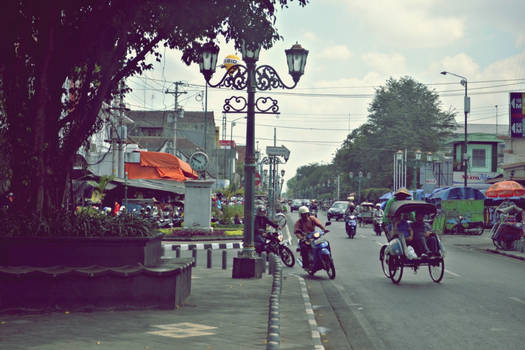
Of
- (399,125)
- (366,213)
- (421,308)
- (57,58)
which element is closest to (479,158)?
(399,125)

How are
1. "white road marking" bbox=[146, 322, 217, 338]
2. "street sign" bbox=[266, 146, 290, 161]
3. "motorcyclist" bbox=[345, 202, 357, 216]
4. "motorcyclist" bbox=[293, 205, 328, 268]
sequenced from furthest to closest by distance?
"motorcyclist" bbox=[345, 202, 357, 216] → "street sign" bbox=[266, 146, 290, 161] → "motorcyclist" bbox=[293, 205, 328, 268] → "white road marking" bbox=[146, 322, 217, 338]

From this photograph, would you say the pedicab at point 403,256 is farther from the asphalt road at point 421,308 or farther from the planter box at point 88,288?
the planter box at point 88,288

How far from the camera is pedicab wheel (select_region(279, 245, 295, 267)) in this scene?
773 inches

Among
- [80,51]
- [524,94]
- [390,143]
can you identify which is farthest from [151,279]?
[390,143]

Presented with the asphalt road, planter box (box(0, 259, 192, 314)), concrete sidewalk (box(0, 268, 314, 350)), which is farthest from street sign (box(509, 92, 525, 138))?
planter box (box(0, 259, 192, 314))

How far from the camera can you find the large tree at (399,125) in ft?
277

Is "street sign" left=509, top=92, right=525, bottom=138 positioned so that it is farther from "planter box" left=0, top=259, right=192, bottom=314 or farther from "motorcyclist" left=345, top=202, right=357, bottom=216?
"planter box" left=0, top=259, right=192, bottom=314

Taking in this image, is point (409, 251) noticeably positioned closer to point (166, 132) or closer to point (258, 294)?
point (258, 294)

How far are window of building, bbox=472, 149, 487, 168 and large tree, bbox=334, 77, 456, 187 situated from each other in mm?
6043

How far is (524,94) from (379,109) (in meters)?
52.0

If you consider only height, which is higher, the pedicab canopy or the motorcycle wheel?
the pedicab canopy

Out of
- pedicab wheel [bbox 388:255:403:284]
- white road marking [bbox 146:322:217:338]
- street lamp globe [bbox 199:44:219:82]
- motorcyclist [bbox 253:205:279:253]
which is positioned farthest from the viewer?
motorcyclist [bbox 253:205:279:253]

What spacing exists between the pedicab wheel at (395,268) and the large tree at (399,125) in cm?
6942

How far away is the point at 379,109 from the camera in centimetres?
9044
